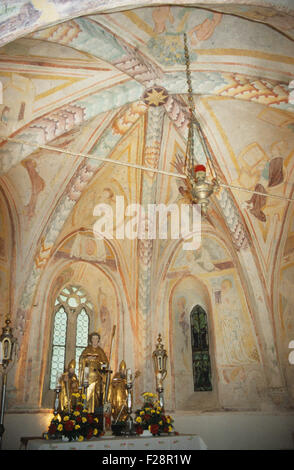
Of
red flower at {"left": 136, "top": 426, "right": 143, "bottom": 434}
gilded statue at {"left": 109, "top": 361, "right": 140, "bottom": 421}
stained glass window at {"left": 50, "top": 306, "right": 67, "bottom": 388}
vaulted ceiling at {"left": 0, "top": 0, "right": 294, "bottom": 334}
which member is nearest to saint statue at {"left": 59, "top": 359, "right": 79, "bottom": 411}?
gilded statue at {"left": 109, "top": 361, "right": 140, "bottom": 421}

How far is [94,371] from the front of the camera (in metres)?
9.00

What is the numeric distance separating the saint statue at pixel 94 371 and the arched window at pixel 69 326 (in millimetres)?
1495

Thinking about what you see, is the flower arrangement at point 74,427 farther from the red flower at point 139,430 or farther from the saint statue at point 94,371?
the saint statue at point 94,371

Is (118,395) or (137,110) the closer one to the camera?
(137,110)

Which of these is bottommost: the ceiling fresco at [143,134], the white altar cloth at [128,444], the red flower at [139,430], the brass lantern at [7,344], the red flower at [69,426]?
the white altar cloth at [128,444]

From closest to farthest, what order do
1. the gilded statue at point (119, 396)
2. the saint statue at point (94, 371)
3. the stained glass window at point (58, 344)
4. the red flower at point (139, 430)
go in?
1. the red flower at point (139, 430)
2. the saint statue at point (94, 371)
3. the gilded statue at point (119, 396)
4. the stained glass window at point (58, 344)

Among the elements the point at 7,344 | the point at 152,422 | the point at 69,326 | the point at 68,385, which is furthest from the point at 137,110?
the point at 152,422

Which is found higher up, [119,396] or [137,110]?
[137,110]

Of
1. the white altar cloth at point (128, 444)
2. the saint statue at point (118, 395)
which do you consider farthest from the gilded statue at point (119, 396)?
the white altar cloth at point (128, 444)

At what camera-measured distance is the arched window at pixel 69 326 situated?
34.7ft

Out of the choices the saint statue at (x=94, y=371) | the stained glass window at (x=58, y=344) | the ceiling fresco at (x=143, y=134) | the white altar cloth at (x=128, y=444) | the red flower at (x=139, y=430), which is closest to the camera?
the white altar cloth at (x=128, y=444)

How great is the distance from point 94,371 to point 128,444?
2436mm

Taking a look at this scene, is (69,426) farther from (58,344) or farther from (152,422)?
(58,344)

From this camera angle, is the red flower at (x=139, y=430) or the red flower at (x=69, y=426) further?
the red flower at (x=139, y=430)
